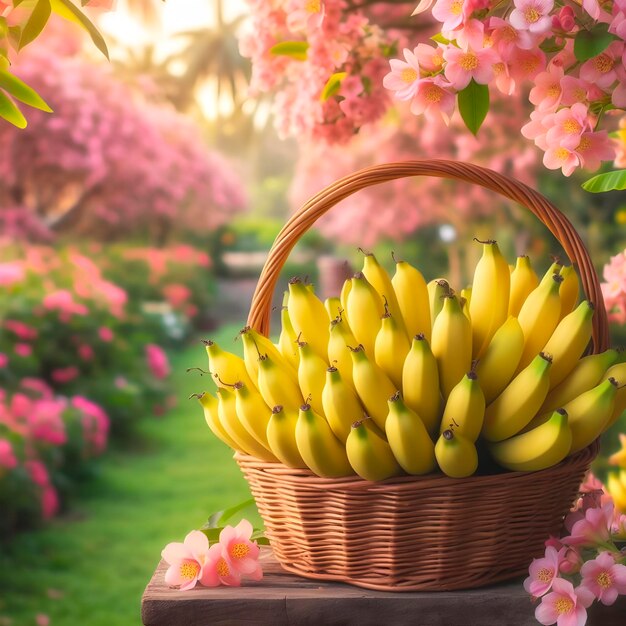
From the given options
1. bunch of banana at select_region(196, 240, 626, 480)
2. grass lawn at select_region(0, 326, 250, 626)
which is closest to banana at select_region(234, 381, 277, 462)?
bunch of banana at select_region(196, 240, 626, 480)

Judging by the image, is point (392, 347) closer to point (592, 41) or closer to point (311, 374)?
point (311, 374)

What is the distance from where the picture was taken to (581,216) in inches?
156

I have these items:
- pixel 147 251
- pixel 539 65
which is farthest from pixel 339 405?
pixel 147 251

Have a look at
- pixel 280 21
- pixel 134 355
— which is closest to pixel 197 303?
pixel 134 355

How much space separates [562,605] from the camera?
85cm

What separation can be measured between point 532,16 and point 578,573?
0.52m

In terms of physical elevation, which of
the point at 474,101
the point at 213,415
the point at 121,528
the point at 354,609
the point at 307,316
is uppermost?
the point at 474,101

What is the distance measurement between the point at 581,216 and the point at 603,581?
328cm

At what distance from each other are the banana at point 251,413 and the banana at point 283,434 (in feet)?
0.10

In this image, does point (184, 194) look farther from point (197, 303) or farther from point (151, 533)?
point (151, 533)

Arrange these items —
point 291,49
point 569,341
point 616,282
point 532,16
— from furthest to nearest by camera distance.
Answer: point 291,49 → point 616,282 → point 569,341 → point 532,16

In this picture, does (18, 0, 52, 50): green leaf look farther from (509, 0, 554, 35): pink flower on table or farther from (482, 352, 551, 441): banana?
(482, 352, 551, 441): banana

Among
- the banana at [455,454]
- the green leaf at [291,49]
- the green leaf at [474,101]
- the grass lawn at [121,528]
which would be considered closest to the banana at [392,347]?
the banana at [455,454]

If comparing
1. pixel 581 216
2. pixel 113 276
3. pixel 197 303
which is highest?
pixel 581 216
